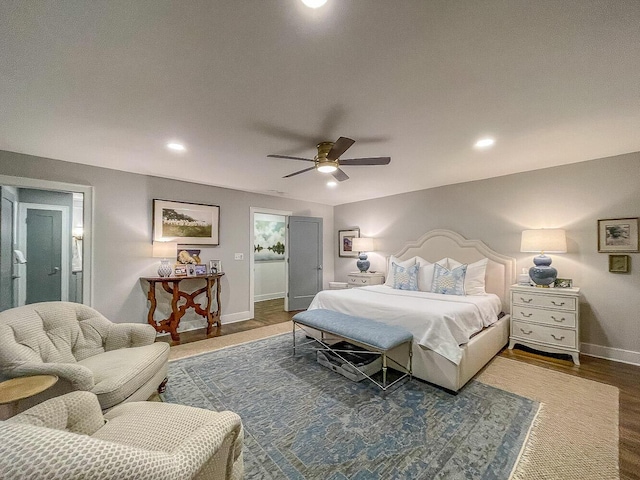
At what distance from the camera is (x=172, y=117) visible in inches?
84.1

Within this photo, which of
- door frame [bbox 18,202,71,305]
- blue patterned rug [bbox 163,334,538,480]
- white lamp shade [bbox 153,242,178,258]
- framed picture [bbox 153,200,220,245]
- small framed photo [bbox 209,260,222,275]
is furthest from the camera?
small framed photo [bbox 209,260,222,275]

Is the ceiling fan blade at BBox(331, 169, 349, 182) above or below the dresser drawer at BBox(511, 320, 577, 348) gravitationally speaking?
above

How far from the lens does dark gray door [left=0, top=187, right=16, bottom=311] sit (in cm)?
357

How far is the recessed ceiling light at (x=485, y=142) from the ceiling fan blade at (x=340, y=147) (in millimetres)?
1398

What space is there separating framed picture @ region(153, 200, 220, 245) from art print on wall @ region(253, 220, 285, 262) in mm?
2320

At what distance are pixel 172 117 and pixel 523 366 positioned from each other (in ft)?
14.2

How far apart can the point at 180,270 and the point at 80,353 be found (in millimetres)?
1987

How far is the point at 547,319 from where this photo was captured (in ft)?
9.98

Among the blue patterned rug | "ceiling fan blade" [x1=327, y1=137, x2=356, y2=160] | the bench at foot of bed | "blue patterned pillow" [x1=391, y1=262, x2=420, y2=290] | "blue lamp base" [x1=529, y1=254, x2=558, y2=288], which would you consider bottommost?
the blue patterned rug

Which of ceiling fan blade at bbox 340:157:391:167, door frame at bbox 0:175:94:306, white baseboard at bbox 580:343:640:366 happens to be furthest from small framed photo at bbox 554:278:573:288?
door frame at bbox 0:175:94:306

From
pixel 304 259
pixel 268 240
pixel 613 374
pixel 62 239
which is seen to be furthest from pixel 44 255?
pixel 613 374

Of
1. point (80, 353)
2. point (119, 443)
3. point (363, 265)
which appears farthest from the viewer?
point (363, 265)

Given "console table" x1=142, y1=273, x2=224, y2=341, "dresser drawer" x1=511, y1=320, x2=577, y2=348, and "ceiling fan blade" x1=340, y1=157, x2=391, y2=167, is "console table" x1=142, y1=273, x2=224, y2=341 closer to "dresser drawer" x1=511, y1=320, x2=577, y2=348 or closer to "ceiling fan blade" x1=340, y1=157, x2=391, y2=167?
"ceiling fan blade" x1=340, y1=157, x2=391, y2=167

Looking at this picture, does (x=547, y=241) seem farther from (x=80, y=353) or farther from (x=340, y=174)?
(x=80, y=353)
